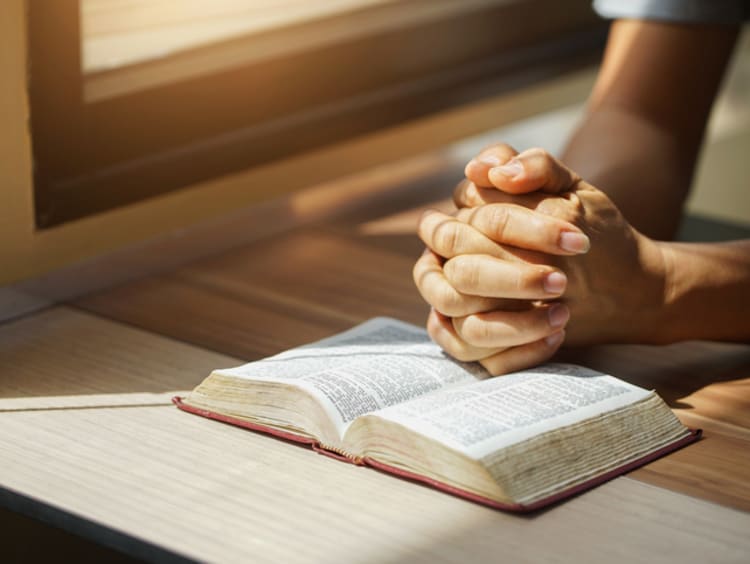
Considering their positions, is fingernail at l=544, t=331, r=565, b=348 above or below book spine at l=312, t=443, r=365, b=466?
above

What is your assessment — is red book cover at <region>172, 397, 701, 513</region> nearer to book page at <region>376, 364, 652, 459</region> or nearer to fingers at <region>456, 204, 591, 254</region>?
book page at <region>376, 364, 652, 459</region>

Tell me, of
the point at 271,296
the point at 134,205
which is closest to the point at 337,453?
the point at 271,296

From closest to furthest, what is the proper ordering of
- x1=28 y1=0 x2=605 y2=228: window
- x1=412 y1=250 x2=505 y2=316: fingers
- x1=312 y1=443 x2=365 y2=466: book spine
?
x1=312 y1=443 x2=365 y2=466: book spine
x1=412 y1=250 x2=505 y2=316: fingers
x1=28 y1=0 x2=605 y2=228: window

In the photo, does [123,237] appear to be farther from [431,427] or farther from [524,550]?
[524,550]

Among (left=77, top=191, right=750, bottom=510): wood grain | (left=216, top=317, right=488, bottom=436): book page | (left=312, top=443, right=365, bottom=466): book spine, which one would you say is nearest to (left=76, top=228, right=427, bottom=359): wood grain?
(left=77, top=191, right=750, bottom=510): wood grain

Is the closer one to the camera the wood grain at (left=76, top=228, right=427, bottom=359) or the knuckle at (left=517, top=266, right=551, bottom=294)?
the knuckle at (left=517, top=266, right=551, bottom=294)

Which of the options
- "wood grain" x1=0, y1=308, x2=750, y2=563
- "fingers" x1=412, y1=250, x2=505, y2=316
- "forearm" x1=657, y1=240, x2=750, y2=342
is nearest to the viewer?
"wood grain" x1=0, y1=308, x2=750, y2=563

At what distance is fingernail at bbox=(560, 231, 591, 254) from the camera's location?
90cm

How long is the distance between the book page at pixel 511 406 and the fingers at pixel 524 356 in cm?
1

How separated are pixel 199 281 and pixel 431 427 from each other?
1.84 ft

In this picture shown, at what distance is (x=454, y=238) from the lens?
3.14 ft

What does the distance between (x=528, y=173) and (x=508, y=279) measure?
10 centimetres

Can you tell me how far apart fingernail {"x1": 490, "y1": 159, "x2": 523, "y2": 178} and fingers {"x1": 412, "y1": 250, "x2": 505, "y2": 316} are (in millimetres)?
102

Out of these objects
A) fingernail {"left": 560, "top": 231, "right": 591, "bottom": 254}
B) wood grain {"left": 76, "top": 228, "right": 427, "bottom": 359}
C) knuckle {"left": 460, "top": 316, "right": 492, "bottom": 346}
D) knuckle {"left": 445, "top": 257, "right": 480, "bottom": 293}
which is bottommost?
wood grain {"left": 76, "top": 228, "right": 427, "bottom": 359}
